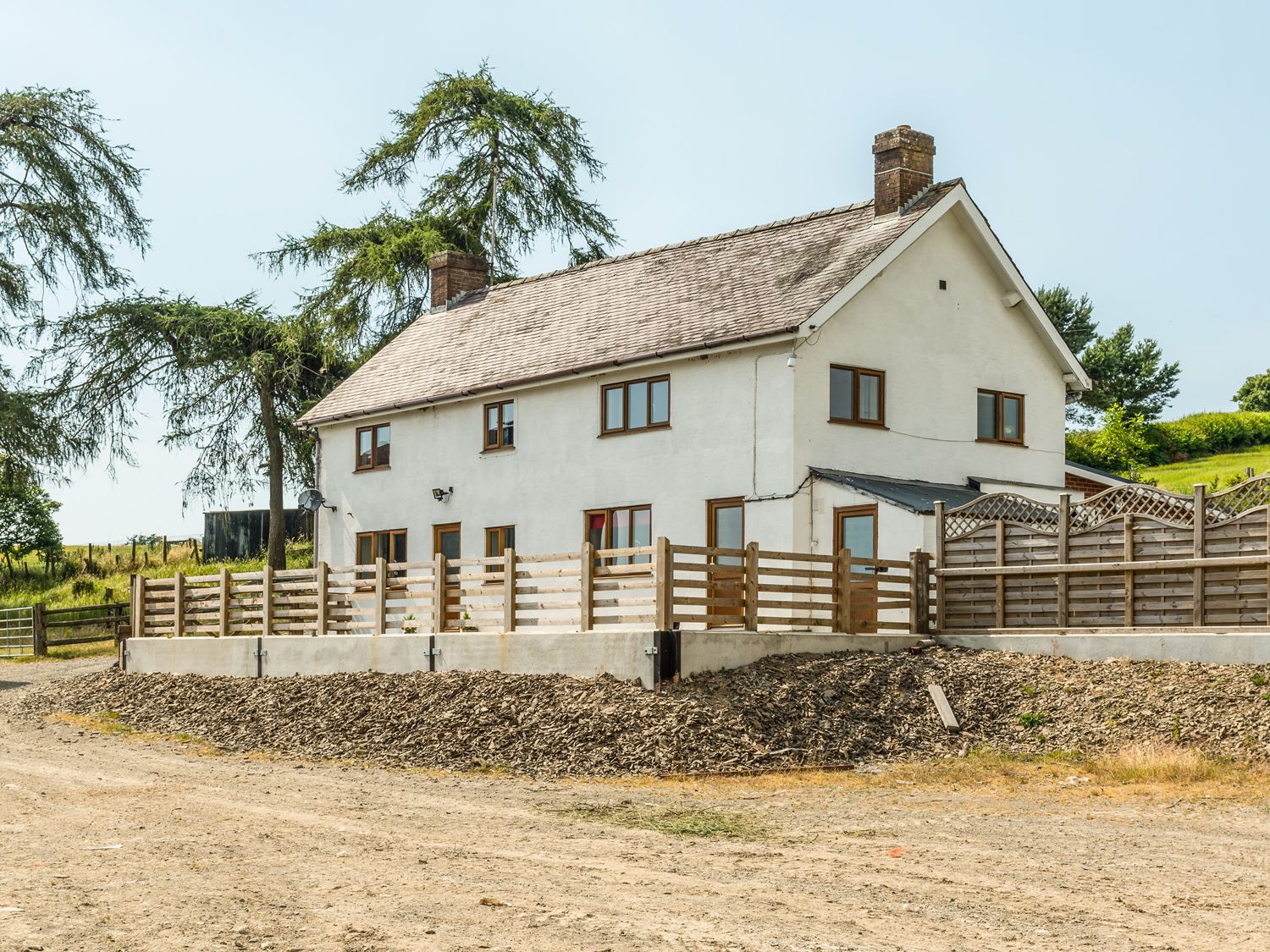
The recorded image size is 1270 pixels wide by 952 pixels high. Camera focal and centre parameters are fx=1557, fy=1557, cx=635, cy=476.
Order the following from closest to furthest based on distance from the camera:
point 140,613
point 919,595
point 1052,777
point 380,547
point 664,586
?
point 1052,777 → point 664,586 → point 919,595 → point 140,613 → point 380,547

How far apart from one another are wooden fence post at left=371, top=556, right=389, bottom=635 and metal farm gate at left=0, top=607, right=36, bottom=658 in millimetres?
18386

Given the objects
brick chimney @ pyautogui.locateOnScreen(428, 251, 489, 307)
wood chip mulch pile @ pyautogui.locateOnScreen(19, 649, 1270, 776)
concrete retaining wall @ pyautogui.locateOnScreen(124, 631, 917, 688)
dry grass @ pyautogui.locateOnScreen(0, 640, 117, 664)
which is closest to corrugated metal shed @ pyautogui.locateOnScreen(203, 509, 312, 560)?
dry grass @ pyautogui.locateOnScreen(0, 640, 117, 664)

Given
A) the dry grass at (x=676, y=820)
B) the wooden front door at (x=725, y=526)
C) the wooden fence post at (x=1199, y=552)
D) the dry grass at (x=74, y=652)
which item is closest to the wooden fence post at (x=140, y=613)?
the dry grass at (x=74, y=652)

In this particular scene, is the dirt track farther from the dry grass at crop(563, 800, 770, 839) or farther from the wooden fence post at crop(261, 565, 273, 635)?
the wooden fence post at crop(261, 565, 273, 635)

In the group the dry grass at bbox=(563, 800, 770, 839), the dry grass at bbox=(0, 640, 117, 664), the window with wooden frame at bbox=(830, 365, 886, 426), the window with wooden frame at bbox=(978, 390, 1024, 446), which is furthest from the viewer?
the dry grass at bbox=(0, 640, 117, 664)

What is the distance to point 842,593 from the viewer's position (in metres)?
22.3

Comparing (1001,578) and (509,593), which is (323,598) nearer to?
(509,593)

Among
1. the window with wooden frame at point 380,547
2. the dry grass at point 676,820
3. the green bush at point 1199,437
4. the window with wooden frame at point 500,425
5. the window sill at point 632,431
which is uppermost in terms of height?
the green bush at point 1199,437

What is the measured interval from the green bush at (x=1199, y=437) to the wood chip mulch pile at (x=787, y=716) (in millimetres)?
46030

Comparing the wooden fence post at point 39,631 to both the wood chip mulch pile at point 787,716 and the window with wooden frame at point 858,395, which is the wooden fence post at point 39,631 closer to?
the wood chip mulch pile at point 787,716

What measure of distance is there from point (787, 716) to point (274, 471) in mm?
31688

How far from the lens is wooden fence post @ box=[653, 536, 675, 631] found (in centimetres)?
2005

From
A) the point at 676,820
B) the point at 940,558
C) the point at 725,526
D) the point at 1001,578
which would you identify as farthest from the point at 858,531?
the point at 676,820

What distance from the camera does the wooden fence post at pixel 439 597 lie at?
77.9 feet
